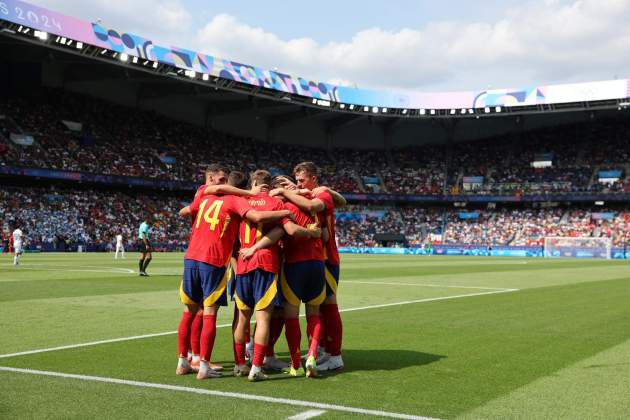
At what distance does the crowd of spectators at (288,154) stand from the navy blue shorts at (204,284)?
48.3 metres

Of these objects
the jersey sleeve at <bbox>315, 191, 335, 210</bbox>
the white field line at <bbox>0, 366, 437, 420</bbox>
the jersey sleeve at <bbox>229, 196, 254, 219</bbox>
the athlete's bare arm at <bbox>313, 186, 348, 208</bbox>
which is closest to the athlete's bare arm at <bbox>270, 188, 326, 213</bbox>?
the jersey sleeve at <bbox>315, 191, 335, 210</bbox>

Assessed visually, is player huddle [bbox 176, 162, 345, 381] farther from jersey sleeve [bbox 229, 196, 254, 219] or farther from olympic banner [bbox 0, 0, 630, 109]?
olympic banner [bbox 0, 0, 630, 109]

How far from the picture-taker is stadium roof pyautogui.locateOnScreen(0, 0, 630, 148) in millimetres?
47000

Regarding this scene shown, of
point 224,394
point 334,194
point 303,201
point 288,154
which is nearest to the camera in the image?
point 224,394

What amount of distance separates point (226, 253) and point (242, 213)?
0.58m

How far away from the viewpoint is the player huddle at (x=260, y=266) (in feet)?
22.5

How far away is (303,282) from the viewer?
707 centimetres

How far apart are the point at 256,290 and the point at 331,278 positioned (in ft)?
3.84

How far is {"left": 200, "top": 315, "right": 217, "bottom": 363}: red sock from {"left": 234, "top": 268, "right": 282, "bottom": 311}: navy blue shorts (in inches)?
13.7

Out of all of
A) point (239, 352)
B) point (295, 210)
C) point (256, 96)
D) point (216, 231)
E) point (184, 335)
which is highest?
point (256, 96)

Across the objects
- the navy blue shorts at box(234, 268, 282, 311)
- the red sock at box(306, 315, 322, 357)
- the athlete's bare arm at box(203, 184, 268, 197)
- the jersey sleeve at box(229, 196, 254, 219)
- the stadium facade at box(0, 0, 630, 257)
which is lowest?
the red sock at box(306, 315, 322, 357)

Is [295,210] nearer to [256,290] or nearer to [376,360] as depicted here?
[256,290]

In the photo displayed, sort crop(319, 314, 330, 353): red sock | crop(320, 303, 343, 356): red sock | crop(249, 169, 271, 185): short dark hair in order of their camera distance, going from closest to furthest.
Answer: crop(249, 169, 271, 185): short dark hair
crop(320, 303, 343, 356): red sock
crop(319, 314, 330, 353): red sock

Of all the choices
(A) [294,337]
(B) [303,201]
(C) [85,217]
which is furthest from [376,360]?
(C) [85,217]
